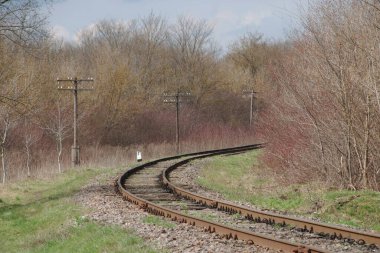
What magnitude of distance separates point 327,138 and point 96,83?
4258cm

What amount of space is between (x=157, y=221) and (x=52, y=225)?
3.11 m

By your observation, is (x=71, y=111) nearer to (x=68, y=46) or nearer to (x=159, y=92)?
(x=159, y=92)

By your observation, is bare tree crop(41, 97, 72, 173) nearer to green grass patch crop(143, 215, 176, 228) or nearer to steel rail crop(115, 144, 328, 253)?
steel rail crop(115, 144, 328, 253)

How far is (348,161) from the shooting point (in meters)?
18.3

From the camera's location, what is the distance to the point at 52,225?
560 inches

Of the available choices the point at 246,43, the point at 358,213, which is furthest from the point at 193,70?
the point at 358,213

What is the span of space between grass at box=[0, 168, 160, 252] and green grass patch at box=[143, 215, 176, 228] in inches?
32.6

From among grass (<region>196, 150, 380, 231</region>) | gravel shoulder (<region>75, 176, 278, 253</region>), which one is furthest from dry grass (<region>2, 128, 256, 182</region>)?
gravel shoulder (<region>75, 176, 278, 253</region>)

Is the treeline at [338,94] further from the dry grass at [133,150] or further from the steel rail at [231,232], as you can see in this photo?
the dry grass at [133,150]

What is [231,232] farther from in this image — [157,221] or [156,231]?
[157,221]

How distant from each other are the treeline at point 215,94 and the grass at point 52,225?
3.43 meters

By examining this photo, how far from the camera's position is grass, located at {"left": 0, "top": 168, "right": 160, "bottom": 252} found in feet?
35.0

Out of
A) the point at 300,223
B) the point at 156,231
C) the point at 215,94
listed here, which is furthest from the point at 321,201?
the point at 215,94

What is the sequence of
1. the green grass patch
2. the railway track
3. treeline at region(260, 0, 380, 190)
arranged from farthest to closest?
treeline at region(260, 0, 380, 190)
the green grass patch
the railway track
